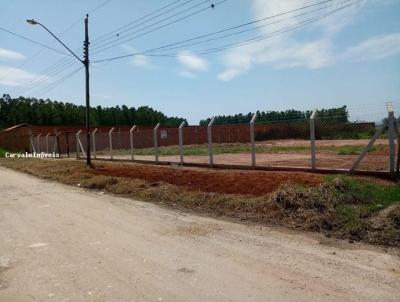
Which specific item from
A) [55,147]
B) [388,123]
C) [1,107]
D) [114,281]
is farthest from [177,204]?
[1,107]

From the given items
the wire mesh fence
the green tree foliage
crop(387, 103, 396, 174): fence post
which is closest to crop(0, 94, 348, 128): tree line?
the green tree foliage

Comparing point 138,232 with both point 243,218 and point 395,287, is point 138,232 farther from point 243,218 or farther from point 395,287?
point 395,287

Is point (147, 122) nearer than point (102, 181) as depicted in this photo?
No

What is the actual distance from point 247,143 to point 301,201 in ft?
122

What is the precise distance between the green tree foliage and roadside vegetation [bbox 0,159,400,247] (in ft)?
276

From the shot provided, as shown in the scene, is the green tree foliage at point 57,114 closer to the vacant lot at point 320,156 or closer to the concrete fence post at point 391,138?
the vacant lot at point 320,156

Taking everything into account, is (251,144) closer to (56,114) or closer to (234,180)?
(234,180)

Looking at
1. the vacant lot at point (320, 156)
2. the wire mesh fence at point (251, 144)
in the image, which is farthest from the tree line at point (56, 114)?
the vacant lot at point (320, 156)

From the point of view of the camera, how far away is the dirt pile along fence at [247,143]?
14.4 m

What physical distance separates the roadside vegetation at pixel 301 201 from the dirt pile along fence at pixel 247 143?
2167mm

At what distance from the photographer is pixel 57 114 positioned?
96062mm

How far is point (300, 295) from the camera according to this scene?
5.11m

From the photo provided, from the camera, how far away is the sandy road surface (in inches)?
209

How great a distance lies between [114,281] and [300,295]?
7.15ft
